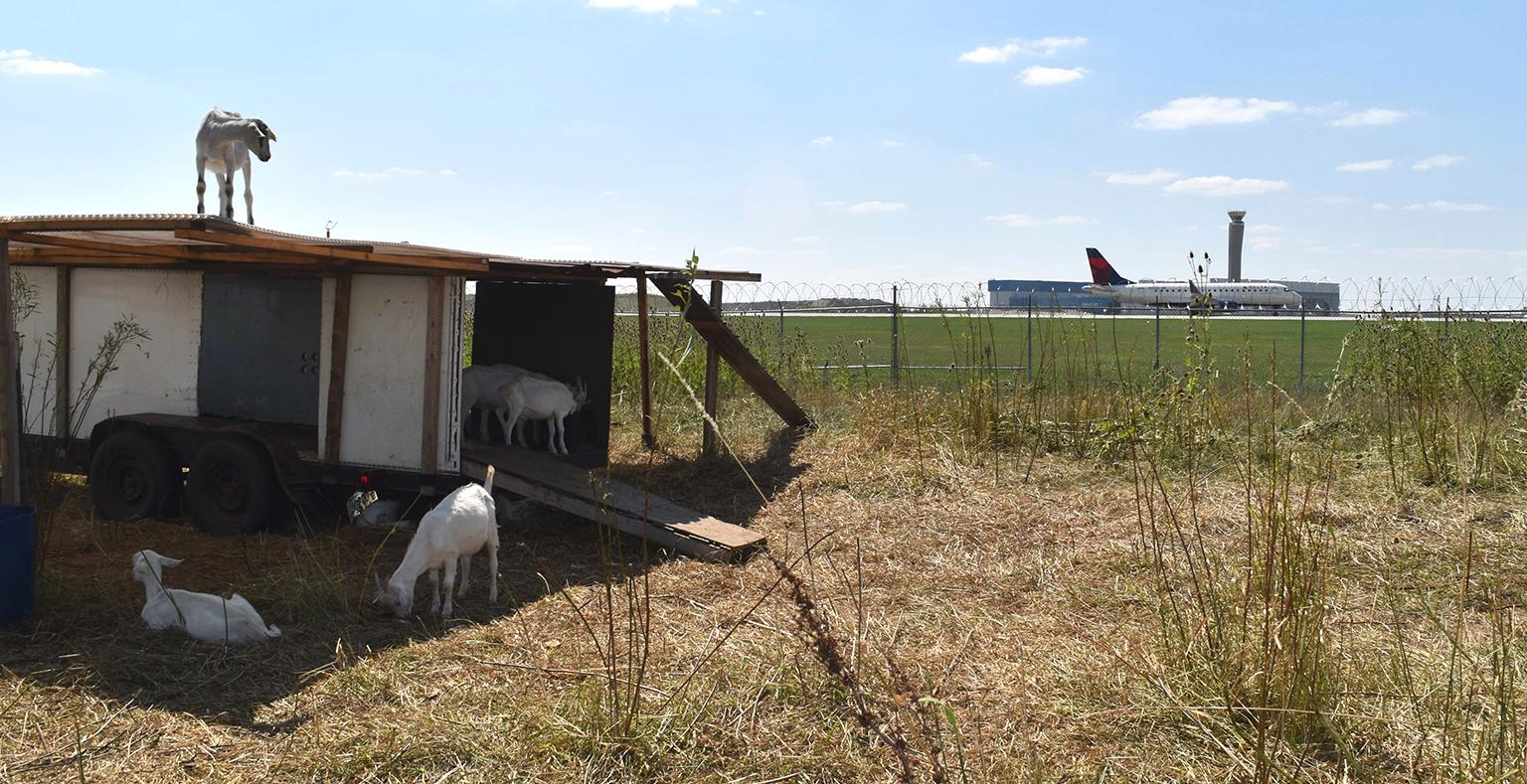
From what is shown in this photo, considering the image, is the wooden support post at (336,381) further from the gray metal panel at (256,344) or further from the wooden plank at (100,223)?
the wooden plank at (100,223)

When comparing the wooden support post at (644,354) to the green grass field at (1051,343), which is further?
the green grass field at (1051,343)

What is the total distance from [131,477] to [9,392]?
124 inches

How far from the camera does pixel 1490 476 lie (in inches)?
402

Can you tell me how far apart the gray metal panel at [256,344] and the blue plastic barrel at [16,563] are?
396 cm

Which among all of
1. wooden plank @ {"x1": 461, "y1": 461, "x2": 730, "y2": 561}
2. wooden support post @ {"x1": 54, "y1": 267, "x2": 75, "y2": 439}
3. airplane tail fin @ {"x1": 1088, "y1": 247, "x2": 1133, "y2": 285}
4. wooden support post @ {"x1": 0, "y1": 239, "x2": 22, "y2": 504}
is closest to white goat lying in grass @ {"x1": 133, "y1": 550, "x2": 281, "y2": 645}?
wooden support post @ {"x1": 0, "y1": 239, "x2": 22, "y2": 504}

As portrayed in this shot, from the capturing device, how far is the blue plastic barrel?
6418 millimetres

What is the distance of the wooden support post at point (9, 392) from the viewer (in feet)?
22.5

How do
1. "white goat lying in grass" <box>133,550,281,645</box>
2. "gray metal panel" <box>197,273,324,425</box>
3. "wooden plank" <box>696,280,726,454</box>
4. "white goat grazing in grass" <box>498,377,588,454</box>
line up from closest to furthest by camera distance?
"white goat lying in grass" <box>133,550,281,645</box>
"gray metal panel" <box>197,273,324,425</box>
"white goat grazing in grass" <box>498,377,588,454</box>
"wooden plank" <box>696,280,726,454</box>

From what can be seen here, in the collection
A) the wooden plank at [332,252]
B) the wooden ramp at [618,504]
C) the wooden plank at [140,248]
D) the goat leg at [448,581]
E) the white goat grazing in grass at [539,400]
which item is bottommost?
the goat leg at [448,581]

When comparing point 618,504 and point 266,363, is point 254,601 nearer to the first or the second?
point 618,504

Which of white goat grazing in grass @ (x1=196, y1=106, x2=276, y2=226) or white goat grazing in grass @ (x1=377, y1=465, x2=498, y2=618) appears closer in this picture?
white goat grazing in grass @ (x1=377, y1=465, x2=498, y2=618)

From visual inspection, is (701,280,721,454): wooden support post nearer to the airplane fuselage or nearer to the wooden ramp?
the wooden ramp

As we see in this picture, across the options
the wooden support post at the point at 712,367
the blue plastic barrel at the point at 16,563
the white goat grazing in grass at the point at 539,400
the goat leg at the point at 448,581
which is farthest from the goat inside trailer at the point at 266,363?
the blue plastic barrel at the point at 16,563

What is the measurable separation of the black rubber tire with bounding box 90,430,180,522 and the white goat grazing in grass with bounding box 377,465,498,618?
374cm
